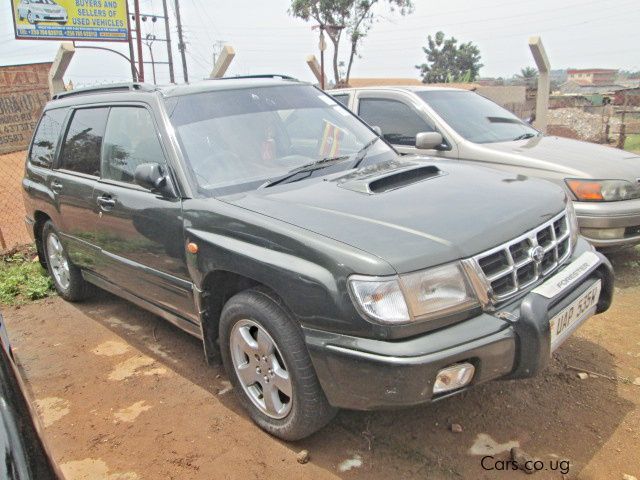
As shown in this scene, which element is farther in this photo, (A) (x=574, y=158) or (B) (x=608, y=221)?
(A) (x=574, y=158)

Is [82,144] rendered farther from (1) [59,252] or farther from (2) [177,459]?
(2) [177,459]

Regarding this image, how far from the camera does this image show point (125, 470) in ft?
9.08

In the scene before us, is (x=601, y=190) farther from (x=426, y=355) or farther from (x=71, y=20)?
(x=71, y=20)

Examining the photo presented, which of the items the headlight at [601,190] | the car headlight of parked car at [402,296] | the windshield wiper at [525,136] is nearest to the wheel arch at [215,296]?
the car headlight of parked car at [402,296]

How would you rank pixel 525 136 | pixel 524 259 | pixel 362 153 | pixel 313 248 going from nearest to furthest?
pixel 313 248, pixel 524 259, pixel 362 153, pixel 525 136

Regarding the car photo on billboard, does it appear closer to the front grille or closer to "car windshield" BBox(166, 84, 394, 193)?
"car windshield" BBox(166, 84, 394, 193)

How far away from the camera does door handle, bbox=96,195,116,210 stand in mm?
3715

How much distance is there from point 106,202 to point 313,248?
201 centimetres

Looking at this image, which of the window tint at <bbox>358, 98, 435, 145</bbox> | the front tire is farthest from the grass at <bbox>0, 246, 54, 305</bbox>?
the window tint at <bbox>358, 98, 435, 145</bbox>

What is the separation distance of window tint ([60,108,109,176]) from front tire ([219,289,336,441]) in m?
1.87

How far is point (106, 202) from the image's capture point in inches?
148

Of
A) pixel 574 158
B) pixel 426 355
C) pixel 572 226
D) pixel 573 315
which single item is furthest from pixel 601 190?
pixel 426 355

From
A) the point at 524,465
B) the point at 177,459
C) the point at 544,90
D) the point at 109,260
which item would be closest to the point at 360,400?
the point at 524,465

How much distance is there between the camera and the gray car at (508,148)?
4.62 metres
